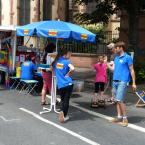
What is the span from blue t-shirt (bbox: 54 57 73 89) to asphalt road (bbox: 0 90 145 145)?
0.89 metres

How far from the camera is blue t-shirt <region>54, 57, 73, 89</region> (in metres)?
10.6

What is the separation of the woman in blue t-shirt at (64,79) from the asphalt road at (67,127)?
30cm

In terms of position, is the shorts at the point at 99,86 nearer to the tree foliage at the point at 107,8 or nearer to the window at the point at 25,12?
the tree foliage at the point at 107,8

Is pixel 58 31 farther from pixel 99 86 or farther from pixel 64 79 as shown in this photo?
pixel 64 79

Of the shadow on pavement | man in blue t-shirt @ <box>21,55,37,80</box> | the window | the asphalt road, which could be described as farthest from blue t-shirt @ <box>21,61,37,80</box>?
the window

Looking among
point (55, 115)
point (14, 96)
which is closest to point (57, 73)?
point (55, 115)

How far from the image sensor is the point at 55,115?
11461mm

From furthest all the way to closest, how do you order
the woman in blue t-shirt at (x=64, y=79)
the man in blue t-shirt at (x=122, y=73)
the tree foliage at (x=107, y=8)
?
the tree foliage at (x=107, y=8)
the woman in blue t-shirt at (x=64, y=79)
the man in blue t-shirt at (x=122, y=73)

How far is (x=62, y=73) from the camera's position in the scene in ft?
35.0

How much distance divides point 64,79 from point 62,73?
146 millimetres

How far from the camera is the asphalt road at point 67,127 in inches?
345

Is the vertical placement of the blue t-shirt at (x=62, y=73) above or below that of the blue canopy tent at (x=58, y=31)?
below

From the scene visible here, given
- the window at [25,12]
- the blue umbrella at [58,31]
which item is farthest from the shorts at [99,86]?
the window at [25,12]

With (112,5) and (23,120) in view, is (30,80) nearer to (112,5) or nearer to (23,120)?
(23,120)
